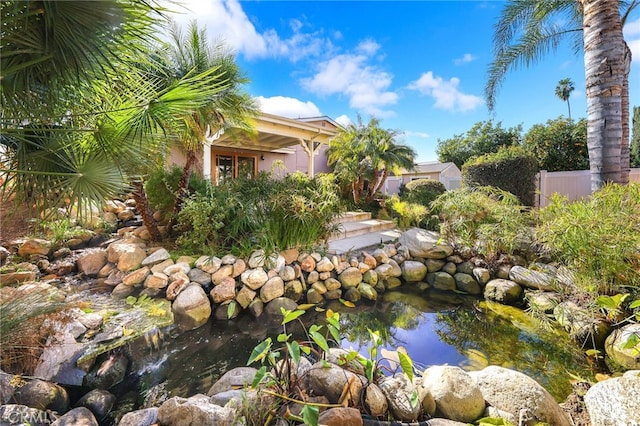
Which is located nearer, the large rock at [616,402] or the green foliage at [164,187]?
the large rock at [616,402]

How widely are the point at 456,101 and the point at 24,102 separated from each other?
15897 millimetres

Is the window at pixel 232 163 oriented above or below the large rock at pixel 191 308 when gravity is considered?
above

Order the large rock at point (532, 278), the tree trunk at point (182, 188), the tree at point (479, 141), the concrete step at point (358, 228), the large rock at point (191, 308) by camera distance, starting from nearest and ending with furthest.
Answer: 1. the large rock at point (191, 308)
2. the large rock at point (532, 278)
3. the tree trunk at point (182, 188)
4. the concrete step at point (358, 228)
5. the tree at point (479, 141)

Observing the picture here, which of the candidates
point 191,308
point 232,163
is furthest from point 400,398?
point 232,163

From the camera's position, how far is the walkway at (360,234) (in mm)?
5816

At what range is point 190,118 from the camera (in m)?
4.62

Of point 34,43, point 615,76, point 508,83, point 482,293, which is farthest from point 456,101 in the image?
point 34,43

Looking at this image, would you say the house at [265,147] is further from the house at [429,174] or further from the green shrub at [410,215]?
the house at [429,174]

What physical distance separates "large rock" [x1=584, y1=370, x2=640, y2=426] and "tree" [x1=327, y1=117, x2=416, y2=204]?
744 centimetres

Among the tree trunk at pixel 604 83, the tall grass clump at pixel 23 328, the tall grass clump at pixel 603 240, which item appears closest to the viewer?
the tall grass clump at pixel 23 328

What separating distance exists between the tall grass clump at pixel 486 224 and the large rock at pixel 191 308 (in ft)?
16.6

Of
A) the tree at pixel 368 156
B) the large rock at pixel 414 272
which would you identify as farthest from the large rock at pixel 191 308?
the tree at pixel 368 156

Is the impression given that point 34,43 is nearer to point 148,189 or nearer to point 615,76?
point 148,189

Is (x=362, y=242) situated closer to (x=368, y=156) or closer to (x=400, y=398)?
(x=368, y=156)
